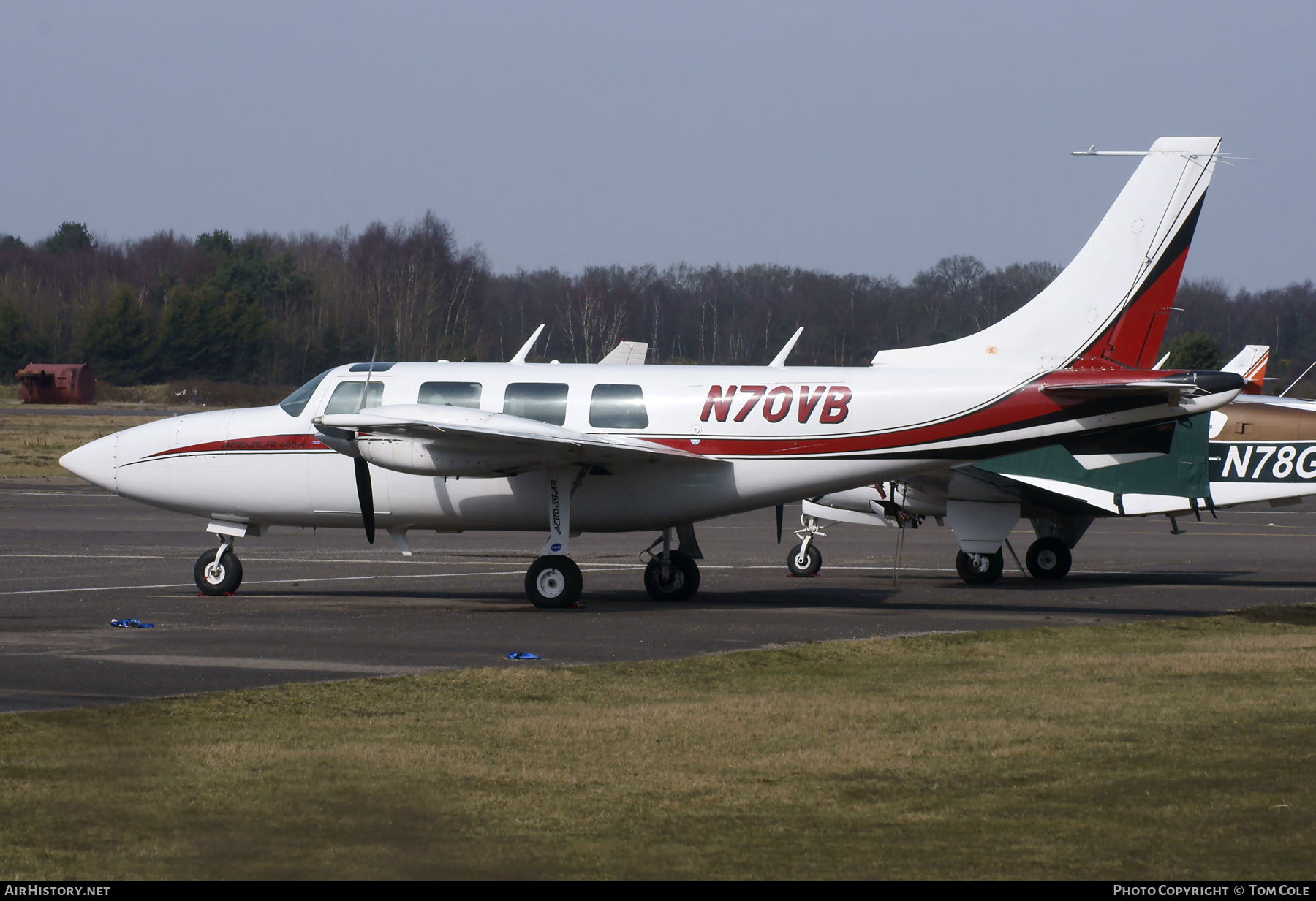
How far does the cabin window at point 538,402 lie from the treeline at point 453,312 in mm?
38794

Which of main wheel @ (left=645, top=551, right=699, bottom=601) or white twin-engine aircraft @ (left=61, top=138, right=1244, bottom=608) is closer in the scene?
white twin-engine aircraft @ (left=61, top=138, right=1244, bottom=608)

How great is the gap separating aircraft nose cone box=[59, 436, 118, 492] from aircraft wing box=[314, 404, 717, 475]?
3.84 metres

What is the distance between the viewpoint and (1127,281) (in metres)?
15.9

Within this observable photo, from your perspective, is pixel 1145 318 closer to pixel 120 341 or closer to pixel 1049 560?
pixel 1049 560

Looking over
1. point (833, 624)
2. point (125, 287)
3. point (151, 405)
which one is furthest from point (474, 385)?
point (125, 287)

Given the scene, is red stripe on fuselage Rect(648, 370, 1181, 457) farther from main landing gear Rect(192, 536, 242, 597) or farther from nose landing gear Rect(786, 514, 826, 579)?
main landing gear Rect(192, 536, 242, 597)

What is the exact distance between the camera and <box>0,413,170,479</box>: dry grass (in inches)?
1658

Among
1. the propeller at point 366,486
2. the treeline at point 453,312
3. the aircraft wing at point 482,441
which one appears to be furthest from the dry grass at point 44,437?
the aircraft wing at point 482,441

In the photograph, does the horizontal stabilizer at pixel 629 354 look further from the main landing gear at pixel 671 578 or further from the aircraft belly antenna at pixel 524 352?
the main landing gear at pixel 671 578

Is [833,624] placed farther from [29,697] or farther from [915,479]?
[29,697]

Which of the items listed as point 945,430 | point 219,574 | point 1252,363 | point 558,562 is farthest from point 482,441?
point 1252,363

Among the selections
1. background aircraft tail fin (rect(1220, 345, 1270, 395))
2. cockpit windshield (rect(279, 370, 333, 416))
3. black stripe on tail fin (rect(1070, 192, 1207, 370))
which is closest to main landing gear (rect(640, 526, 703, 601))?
cockpit windshield (rect(279, 370, 333, 416))

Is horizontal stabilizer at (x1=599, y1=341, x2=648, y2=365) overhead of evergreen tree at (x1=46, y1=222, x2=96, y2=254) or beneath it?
beneath

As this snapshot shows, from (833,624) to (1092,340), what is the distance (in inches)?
174
